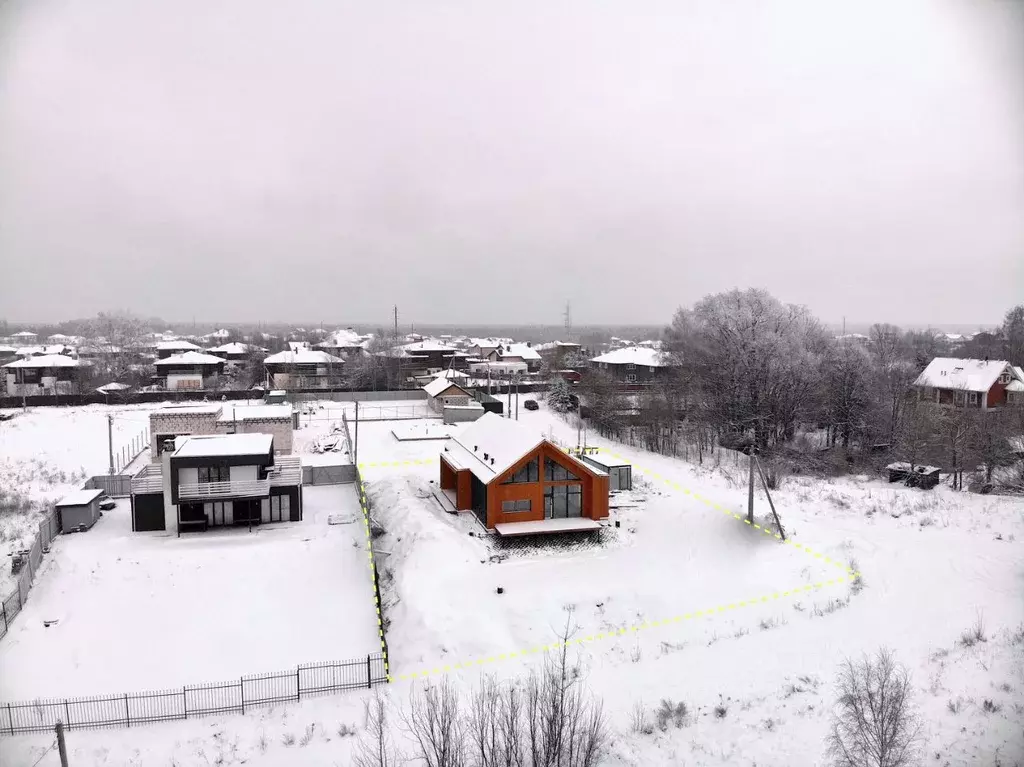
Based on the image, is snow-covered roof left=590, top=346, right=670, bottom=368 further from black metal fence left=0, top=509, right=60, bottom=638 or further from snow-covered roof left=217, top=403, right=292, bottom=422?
black metal fence left=0, top=509, right=60, bottom=638

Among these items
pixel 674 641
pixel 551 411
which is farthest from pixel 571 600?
pixel 551 411

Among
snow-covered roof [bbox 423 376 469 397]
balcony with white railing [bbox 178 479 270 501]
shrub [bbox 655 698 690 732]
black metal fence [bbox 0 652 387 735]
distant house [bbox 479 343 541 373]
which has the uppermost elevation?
distant house [bbox 479 343 541 373]

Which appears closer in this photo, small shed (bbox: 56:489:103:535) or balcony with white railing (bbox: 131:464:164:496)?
small shed (bbox: 56:489:103:535)

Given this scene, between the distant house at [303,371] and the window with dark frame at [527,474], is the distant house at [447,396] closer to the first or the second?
the distant house at [303,371]

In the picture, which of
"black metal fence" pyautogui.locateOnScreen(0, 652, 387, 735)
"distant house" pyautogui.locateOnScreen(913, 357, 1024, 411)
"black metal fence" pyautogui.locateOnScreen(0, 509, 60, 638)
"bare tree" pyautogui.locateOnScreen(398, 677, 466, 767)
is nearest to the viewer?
"bare tree" pyautogui.locateOnScreen(398, 677, 466, 767)

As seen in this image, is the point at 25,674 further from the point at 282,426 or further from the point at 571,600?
the point at 282,426

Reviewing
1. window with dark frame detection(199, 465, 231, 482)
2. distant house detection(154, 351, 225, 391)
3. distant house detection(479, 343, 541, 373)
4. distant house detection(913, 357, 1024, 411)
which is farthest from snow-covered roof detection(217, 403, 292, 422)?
distant house detection(479, 343, 541, 373)

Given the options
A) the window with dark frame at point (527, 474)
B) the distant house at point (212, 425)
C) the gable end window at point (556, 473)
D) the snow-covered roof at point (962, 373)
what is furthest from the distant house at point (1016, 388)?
the distant house at point (212, 425)

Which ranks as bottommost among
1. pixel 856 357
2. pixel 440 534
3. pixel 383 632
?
pixel 383 632
